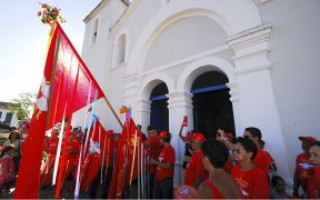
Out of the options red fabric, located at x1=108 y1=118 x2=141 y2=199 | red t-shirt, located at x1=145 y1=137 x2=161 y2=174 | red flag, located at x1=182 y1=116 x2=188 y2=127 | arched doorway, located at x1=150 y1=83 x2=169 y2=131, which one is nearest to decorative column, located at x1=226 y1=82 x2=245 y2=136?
red flag, located at x1=182 y1=116 x2=188 y2=127

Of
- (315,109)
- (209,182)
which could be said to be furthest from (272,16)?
(209,182)

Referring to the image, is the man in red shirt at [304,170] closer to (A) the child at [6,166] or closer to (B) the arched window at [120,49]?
(A) the child at [6,166]

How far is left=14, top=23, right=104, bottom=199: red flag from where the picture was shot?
205cm

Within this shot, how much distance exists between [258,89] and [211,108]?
2.88 meters

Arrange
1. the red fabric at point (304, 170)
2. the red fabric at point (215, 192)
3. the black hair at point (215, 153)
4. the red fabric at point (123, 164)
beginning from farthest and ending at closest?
the red fabric at point (123, 164) → the red fabric at point (304, 170) → the black hair at point (215, 153) → the red fabric at point (215, 192)

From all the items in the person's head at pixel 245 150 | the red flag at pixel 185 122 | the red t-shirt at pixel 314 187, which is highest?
the red flag at pixel 185 122

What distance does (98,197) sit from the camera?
4.97 meters

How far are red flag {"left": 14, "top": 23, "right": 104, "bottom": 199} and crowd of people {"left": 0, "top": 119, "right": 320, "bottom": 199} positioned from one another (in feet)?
3.24

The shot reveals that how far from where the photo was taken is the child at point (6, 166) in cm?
453

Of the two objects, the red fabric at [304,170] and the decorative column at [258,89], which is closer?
Answer: the red fabric at [304,170]

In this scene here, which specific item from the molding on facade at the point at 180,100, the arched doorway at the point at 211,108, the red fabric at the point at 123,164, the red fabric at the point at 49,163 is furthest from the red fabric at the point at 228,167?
the red fabric at the point at 49,163

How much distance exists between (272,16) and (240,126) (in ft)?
8.84

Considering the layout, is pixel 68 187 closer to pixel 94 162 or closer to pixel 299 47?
pixel 94 162

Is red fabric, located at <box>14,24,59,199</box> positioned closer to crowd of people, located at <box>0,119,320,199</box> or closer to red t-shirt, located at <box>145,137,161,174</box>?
crowd of people, located at <box>0,119,320,199</box>
